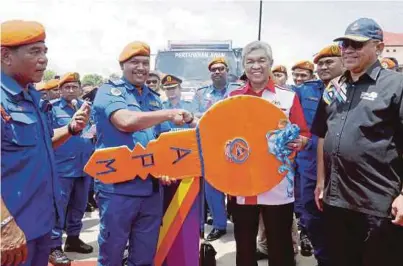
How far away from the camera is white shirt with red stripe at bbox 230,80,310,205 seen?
2758 mm

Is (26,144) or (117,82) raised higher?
A: (117,82)

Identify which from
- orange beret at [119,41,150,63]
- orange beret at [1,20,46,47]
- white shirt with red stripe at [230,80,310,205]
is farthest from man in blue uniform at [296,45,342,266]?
orange beret at [1,20,46,47]

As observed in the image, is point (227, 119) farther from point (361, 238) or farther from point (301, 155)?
point (301, 155)

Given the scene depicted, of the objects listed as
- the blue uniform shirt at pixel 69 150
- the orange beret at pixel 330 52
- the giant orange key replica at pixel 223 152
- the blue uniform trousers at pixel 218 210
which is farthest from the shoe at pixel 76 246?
the orange beret at pixel 330 52

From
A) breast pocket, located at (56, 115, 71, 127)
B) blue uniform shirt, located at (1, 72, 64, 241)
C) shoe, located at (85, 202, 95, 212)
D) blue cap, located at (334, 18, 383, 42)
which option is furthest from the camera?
shoe, located at (85, 202, 95, 212)

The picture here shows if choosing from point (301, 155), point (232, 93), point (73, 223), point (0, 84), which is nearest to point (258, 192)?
point (232, 93)

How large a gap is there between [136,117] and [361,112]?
1314 millimetres

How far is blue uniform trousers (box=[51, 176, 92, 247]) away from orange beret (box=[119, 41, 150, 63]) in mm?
2128

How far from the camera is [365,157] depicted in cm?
222

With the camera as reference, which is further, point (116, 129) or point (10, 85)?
point (116, 129)

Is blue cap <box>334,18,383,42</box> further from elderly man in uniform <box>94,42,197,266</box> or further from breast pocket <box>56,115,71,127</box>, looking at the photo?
breast pocket <box>56,115,71,127</box>

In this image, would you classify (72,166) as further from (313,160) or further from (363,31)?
(363,31)

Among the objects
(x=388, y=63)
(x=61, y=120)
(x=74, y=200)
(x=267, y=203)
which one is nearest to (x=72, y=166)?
(x=74, y=200)

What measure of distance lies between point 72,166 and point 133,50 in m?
2.12
